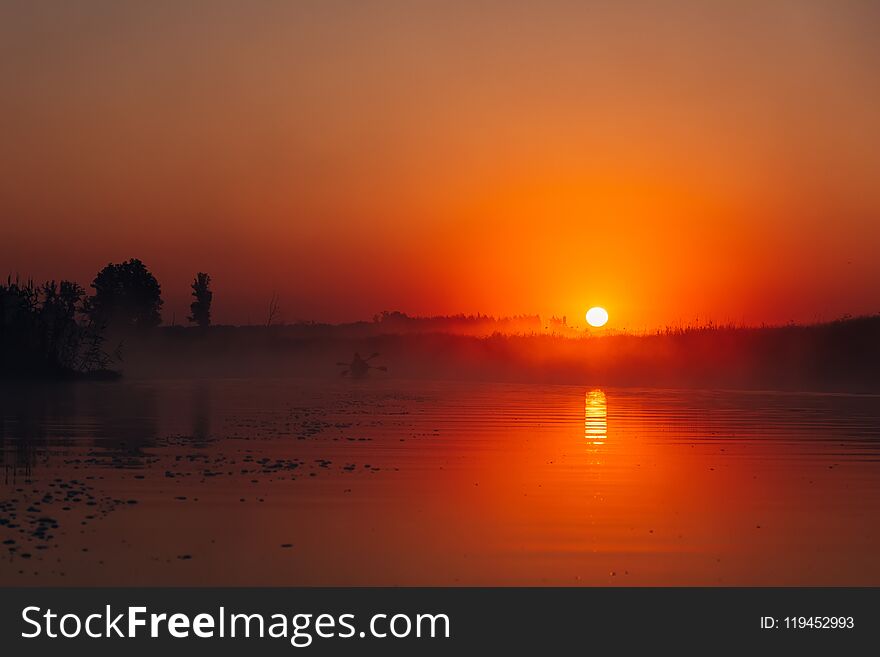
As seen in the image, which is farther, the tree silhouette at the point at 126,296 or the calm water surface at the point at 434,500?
the tree silhouette at the point at 126,296

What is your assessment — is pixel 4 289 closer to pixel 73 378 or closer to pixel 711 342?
pixel 73 378

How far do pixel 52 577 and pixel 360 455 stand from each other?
1211 cm

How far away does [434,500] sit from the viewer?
1717 centimetres

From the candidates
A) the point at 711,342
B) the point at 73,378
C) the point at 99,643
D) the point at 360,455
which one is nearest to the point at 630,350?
the point at 711,342

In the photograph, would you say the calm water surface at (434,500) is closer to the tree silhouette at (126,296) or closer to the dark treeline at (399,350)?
the dark treeline at (399,350)

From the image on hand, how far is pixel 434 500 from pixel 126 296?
9292 cm

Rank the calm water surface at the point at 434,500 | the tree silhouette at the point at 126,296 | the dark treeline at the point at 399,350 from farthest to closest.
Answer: the tree silhouette at the point at 126,296 < the dark treeline at the point at 399,350 < the calm water surface at the point at 434,500

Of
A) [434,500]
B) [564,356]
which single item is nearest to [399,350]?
[564,356]

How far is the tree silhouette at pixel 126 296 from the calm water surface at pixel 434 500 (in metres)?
71.0

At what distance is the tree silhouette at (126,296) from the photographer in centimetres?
10288

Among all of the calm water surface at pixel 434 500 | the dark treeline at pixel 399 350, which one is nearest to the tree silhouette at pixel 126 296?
the dark treeline at pixel 399 350

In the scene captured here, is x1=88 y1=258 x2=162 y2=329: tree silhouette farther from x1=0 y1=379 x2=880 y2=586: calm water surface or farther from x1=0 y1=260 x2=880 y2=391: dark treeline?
x1=0 y1=379 x2=880 y2=586: calm water surface

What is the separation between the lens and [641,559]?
12.8 m

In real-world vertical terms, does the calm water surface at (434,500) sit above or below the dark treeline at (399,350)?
below
